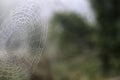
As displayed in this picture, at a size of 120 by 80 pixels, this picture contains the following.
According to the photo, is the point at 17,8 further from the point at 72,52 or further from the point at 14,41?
the point at 72,52

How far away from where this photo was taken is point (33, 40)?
1.49 feet

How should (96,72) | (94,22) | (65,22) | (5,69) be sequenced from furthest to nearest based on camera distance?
(65,22) → (94,22) → (96,72) → (5,69)

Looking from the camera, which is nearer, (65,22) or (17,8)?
(17,8)

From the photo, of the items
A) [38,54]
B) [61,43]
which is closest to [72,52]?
[61,43]

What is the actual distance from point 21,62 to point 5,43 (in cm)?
3

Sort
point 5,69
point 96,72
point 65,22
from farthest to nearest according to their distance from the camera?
point 65,22
point 96,72
point 5,69

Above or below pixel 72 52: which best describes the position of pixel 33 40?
above

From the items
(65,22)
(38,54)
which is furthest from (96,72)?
(38,54)

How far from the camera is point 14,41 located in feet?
1.47

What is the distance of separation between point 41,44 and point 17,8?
0.06m

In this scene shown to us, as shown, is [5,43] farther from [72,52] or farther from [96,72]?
[72,52]

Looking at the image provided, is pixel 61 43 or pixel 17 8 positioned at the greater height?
pixel 17 8

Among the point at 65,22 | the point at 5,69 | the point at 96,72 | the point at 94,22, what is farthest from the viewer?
the point at 65,22

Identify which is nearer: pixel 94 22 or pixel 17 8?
pixel 17 8
